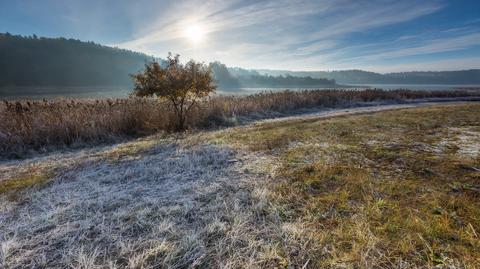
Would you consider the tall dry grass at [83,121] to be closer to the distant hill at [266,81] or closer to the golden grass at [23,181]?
the golden grass at [23,181]

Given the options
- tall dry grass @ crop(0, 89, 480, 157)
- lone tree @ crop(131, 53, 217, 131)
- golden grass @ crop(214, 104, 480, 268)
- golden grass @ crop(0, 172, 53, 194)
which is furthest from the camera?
lone tree @ crop(131, 53, 217, 131)

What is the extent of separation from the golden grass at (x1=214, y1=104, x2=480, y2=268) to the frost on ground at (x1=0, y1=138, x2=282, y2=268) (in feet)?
1.55

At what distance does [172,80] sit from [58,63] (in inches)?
4809

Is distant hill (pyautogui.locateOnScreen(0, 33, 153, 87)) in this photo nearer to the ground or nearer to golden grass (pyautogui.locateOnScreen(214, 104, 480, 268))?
the ground

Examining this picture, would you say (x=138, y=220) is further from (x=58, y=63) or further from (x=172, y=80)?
(x=58, y=63)

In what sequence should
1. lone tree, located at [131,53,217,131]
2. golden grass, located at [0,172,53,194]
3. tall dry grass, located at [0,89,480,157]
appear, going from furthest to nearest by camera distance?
lone tree, located at [131,53,217,131]
tall dry grass, located at [0,89,480,157]
golden grass, located at [0,172,53,194]

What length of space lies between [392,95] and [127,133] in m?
24.8

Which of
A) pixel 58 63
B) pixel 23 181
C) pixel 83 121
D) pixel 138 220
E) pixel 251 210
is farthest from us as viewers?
pixel 58 63

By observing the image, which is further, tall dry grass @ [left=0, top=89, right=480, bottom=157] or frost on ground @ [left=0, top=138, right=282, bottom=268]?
tall dry grass @ [left=0, top=89, right=480, bottom=157]

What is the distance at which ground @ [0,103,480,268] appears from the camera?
203 centimetres

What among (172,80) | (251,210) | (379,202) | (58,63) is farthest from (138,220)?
(58,63)

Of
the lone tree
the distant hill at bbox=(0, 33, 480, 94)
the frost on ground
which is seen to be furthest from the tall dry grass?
the distant hill at bbox=(0, 33, 480, 94)

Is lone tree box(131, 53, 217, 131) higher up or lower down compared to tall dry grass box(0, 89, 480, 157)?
higher up

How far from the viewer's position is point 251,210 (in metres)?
2.78
